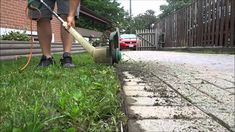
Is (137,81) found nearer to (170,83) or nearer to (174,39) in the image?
(170,83)

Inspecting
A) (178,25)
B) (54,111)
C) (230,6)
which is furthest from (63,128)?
(178,25)

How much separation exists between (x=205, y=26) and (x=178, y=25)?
18.9ft

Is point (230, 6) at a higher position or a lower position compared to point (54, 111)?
higher

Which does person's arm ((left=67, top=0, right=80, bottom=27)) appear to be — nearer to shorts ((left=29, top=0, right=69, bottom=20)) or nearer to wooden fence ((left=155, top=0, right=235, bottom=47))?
shorts ((left=29, top=0, right=69, bottom=20))

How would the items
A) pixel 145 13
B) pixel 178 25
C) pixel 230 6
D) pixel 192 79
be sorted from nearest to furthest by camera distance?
1. pixel 192 79
2. pixel 230 6
3. pixel 178 25
4. pixel 145 13

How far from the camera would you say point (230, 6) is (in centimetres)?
1205

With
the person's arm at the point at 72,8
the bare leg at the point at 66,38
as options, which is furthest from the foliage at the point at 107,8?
the person's arm at the point at 72,8

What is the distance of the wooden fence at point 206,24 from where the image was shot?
1202 centimetres

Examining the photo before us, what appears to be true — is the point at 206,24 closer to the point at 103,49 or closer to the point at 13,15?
the point at 13,15

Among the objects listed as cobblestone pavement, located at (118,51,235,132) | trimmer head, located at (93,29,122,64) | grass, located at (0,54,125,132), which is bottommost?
cobblestone pavement, located at (118,51,235,132)

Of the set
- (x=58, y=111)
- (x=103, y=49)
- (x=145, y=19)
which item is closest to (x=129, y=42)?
(x=103, y=49)

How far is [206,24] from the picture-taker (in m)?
14.4

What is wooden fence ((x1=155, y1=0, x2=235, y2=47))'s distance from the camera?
39.4 ft

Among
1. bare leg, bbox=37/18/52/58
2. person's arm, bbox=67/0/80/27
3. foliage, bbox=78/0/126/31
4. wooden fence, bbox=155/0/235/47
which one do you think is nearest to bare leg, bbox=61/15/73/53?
bare leg, bbox=37/18/52/58
